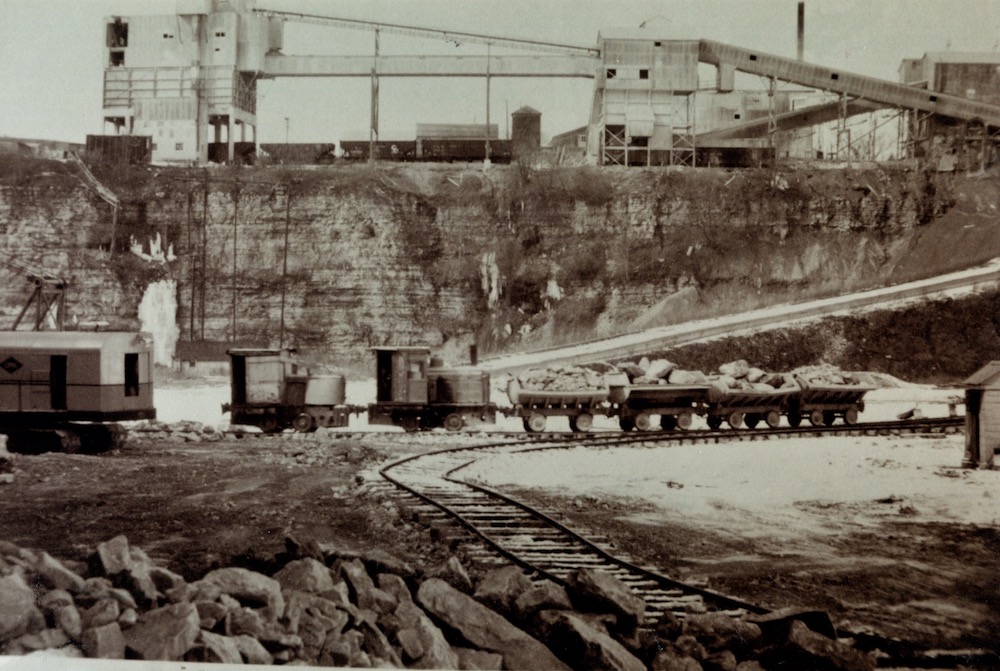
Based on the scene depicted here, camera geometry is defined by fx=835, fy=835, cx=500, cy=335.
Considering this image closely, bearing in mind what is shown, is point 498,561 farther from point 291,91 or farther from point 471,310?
point 291,91

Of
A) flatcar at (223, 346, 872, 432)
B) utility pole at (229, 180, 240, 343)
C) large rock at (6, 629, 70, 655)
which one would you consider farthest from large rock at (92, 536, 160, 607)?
utility pole at (229, 180, 240, 343)

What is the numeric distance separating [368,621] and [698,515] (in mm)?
1756

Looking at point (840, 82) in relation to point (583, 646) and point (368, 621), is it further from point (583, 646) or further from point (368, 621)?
point (368, 621)

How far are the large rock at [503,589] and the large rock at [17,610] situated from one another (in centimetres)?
232

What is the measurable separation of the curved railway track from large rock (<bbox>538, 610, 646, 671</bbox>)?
201mm

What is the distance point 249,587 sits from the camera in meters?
4.12

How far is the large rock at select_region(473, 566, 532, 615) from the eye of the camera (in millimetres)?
4020

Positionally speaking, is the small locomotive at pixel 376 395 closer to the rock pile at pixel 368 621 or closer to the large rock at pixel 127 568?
the large rock at pixel 127 568

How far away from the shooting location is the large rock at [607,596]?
3.90 meters

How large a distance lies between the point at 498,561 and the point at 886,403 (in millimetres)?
2521

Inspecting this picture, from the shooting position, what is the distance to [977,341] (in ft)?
14.9

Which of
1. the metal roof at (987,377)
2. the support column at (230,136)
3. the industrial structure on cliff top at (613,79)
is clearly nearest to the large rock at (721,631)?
the metal roof at (987,377)

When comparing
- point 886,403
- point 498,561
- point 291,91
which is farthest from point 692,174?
point 498,561

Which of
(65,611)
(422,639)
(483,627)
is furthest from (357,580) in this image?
(65,611)
